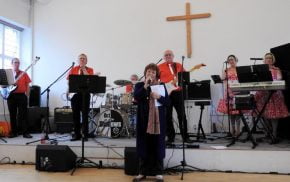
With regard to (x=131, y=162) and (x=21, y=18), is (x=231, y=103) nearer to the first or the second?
(x=131, y=162)

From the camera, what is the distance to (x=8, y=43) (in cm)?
789

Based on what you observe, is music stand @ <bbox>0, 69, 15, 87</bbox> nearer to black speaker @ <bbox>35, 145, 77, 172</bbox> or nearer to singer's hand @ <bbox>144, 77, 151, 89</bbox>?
black speaker @ <bbox>35, 145, 77, 172</bbox>

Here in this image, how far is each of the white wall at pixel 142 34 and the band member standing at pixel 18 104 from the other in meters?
1.94

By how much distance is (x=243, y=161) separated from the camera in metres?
4.34

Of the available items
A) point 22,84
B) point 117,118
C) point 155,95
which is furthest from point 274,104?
point 22,84

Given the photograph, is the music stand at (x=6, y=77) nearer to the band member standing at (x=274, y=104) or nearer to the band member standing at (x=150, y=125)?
the band member standing at (x=150, y=125)

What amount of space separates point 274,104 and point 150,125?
2.47m

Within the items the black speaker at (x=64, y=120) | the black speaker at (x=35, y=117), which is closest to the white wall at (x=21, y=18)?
the black speaker at (x=35, y=117)

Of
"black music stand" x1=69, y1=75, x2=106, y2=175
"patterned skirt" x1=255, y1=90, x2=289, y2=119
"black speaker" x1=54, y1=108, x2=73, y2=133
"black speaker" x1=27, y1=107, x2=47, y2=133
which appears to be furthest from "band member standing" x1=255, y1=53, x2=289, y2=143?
"black speaker" x1=27, y1=107, x2=47, y2=133

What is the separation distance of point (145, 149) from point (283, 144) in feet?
7.90

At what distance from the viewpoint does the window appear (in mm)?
7588

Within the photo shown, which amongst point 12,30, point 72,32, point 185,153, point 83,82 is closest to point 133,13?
point 72,32

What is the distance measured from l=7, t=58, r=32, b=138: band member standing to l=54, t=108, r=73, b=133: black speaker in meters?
1.02

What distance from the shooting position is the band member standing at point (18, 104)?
614 cm
